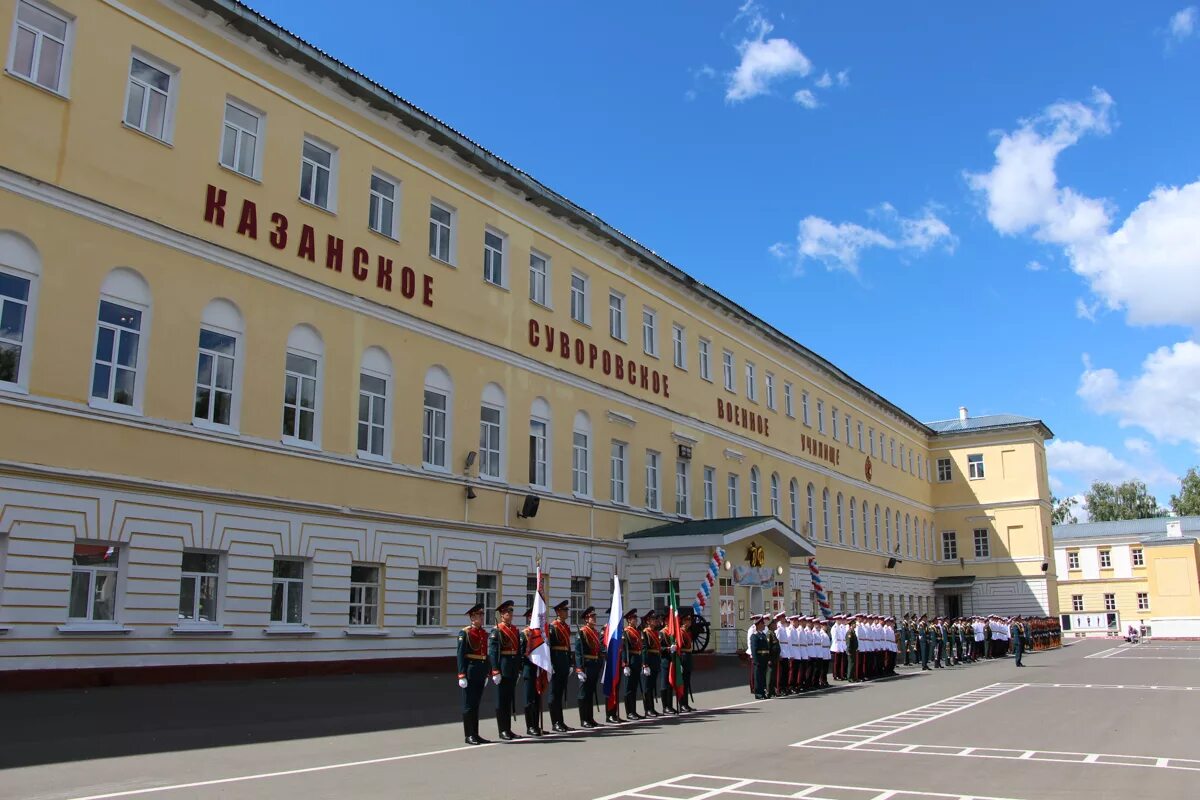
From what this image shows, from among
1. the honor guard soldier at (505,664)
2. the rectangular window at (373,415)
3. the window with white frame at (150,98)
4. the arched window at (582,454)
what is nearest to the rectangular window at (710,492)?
the arched window at (582,454)

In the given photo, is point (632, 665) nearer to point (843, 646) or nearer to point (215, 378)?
point (215, 378)

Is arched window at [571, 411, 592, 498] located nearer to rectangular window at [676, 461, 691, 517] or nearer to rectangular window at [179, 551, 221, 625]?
rectangular window at [676, 461, 691, 517]

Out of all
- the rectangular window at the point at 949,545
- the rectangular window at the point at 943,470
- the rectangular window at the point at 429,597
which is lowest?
the rectangular window at the point at 429,597

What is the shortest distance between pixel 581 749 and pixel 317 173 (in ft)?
50.1

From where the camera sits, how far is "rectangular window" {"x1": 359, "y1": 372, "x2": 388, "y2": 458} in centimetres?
2323

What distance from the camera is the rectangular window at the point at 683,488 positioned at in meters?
36.2

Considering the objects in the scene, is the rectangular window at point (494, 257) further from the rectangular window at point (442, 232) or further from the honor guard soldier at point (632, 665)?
the honor guard soldier at point (632, 665)

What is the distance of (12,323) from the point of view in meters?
16.8

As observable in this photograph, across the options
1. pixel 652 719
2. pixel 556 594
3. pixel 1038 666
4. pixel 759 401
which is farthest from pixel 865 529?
pixel 652 719

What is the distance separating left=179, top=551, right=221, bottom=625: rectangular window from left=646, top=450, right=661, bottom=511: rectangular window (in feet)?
56.5

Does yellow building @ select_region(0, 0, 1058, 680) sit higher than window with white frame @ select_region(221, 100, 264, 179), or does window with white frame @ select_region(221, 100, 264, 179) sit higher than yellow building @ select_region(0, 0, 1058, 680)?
window with white frame @ select_region(221, 100, 264, 179)

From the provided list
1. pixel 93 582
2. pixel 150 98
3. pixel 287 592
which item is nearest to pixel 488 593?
pixel 287 592

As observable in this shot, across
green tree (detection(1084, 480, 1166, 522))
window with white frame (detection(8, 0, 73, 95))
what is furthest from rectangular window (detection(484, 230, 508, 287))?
green tree (detection(1084, 480, 1166, 522))

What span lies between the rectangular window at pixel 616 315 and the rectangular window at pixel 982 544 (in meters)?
42.5
